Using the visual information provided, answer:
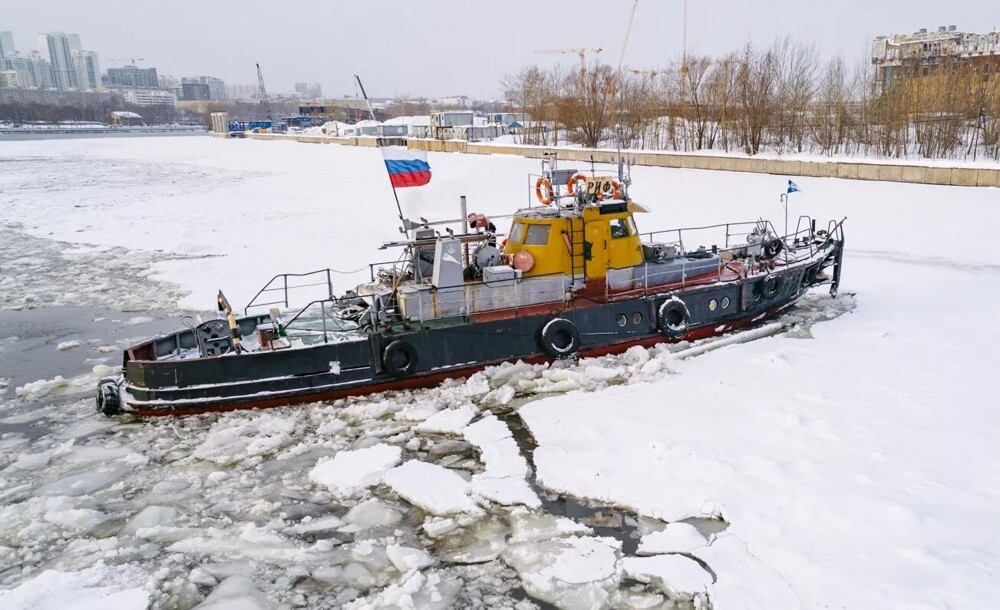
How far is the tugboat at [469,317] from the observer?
1051 centimetres

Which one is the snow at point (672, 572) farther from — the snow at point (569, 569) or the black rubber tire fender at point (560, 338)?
the black rubber tire fender at point (560, 338)

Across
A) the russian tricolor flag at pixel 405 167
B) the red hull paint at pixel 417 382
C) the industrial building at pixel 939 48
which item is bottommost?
the red hull paint at pixel 417 382

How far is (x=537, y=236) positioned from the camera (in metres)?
12.2

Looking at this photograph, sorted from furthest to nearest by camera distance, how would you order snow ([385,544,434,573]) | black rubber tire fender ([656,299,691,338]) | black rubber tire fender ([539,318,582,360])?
black rubber tire fender ([656,299,691,338]) → black rubber tire fender ([539,318,582,360]) → snow ([385,544,434,573])

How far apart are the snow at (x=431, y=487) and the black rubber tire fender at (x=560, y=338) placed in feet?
11.9

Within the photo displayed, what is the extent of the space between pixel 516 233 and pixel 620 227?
1.90 metres

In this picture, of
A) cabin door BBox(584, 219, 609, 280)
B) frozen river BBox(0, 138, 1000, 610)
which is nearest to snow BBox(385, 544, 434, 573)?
frozen river BBox(0, 138, 1000, 610)

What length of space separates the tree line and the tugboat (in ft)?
59.6

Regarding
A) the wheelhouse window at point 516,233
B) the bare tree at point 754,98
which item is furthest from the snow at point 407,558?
the bare tree at point 754,98

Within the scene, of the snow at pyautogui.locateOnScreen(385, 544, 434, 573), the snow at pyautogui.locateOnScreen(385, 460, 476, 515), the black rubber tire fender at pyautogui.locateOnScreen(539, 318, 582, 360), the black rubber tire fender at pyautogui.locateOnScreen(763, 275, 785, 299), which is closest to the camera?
the snow at pyautogui.locateOnScreen(385, 544, 434, 573)

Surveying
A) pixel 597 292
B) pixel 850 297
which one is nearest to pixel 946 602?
pixel 597 292

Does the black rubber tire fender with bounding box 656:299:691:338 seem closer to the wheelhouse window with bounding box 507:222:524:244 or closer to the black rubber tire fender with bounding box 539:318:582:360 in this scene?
the black rubber tire fender with bounding box 539:318:582:360

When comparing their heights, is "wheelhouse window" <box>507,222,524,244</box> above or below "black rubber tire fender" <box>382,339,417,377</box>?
above

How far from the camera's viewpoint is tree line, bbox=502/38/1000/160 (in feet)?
119
